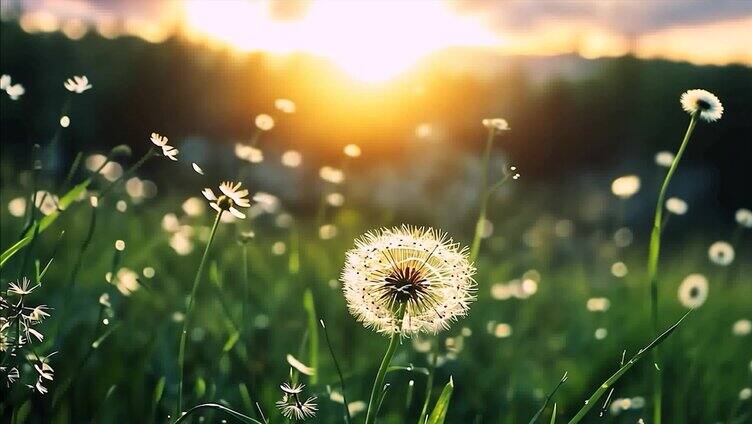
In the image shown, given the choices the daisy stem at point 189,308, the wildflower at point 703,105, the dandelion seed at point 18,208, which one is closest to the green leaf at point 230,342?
the daisy stem at point 189,308

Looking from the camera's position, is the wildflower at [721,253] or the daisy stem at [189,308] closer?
the daisy stem at [189,308]

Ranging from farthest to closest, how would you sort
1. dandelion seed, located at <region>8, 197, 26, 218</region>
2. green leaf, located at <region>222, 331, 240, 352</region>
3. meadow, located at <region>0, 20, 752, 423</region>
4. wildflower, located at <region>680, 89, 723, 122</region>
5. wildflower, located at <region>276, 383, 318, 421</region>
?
dandelion seed, located at <region>8, 197, 26, 218</region> < green leaf, located at <region>222, 331, 240, 352</region> < wildflower, located at <region>680, 89, 723, 122</region> < meadow, located at <region>0, 20, 752, 423</region> < wildflower, located at <region>276, 383, 318, 421</region>

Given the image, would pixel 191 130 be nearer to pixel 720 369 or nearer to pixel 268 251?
pixel 268 251

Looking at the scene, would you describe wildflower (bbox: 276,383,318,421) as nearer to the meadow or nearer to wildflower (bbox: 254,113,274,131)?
the meadow

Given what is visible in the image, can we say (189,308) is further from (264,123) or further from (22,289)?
(264,123)

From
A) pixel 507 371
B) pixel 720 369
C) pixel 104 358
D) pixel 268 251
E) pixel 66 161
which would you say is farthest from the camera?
pixel 66 161

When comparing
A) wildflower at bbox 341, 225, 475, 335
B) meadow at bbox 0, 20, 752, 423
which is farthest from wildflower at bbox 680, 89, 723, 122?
wildflower at bbox 341, 225, 475, 335

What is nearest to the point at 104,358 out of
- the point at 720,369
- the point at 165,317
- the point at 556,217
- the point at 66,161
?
the point at 165,317

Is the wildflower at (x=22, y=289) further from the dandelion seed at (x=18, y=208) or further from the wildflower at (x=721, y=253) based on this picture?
the wildflower at (x=721, y=253)
